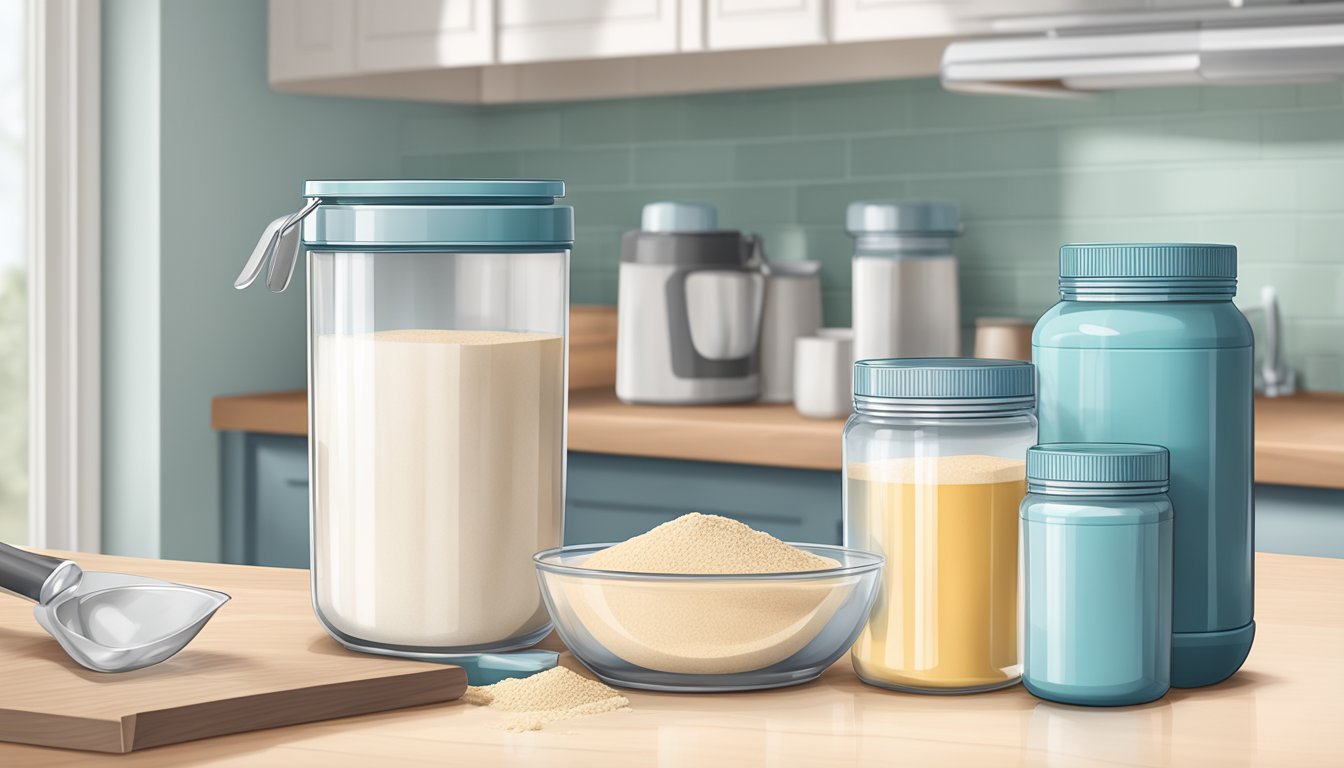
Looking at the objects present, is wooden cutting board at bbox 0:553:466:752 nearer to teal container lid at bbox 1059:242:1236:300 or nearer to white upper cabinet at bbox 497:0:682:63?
teal container lid at bbox 1059:242:1236:300

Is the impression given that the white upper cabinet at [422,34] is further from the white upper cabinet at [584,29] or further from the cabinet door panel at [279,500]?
the cabinet door panel at [279,500]

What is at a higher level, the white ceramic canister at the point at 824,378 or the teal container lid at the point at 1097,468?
the teal container lid at the point at 1097,468

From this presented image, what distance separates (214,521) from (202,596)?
230 centimetres

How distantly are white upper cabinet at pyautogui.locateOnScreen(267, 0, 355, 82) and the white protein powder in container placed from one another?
2.33 meters

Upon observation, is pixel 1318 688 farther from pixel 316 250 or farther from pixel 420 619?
pixel 316 250

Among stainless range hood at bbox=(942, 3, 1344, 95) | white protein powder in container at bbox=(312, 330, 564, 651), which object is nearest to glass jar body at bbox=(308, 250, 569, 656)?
white protein powder in container at bbox=(312, 330, 564, 651)

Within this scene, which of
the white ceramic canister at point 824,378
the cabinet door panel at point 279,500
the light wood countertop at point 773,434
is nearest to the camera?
the light wood countertop at point 773,434

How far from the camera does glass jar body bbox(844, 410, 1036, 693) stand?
89cm

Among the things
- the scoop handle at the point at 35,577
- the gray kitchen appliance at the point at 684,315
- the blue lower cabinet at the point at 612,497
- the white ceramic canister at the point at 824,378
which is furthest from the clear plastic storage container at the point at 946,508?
the gray kitchen appliance at the point at 684,315

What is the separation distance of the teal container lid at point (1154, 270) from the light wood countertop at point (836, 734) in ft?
0.76

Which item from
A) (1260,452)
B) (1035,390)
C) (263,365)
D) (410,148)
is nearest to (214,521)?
(263,365)

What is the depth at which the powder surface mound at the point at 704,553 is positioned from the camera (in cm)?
90

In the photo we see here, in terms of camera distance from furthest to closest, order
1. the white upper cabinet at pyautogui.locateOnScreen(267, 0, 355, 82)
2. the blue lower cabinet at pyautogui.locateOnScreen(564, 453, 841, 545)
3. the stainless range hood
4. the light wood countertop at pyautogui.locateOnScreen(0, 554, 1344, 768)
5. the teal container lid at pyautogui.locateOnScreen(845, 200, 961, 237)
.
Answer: the white upper cabinet at pyautogui.locateOnScreen(267, 0, 355, 82), the teal container lid at pyautogui.locateOnScreen(845, 200, 961, 237), the blue lower cabinet at pyautogui.locateOnScreen(564, 453, 841, 545), the stainless range hood, the light wood countertop at pyautogui.locateOnScreen(0, 554, 1344, 768)

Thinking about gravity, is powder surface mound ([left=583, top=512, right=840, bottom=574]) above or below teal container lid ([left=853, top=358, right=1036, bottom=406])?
below
